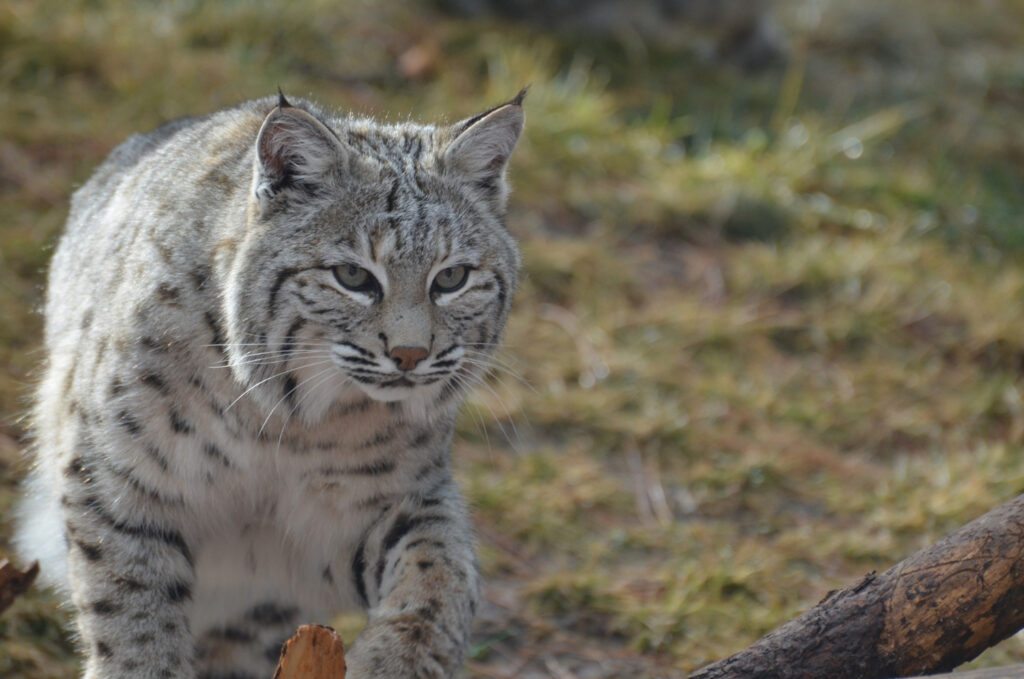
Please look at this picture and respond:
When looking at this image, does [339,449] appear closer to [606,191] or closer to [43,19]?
[606,191]

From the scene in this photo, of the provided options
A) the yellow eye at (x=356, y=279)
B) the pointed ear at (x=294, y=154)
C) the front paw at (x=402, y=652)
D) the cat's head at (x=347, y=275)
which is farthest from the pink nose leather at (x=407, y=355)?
the front paw at (x=402, y=652)

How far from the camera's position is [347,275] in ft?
9.57

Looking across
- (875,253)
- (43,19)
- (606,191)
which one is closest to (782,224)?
(875,253)

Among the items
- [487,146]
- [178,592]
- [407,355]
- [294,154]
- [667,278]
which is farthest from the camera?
[667,278]

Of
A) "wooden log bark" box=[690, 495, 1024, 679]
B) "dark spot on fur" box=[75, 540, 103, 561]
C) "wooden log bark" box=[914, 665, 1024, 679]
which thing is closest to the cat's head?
"dark spot on fur" box=[75, 540, 103, 561]

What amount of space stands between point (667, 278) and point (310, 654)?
14.0 feet

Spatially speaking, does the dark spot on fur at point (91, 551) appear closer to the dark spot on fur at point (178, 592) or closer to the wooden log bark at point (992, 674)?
the dark spot on fur at point (178, 592)

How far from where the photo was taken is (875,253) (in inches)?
257

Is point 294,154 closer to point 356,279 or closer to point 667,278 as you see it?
point 356,279

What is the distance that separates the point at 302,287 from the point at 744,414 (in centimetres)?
294

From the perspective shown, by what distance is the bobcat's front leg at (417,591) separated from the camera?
289 cm

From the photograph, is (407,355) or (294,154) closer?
(407,355)

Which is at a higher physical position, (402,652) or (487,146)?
(487,146)

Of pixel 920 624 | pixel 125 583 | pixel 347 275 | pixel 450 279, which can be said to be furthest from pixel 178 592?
pixel 920 624
